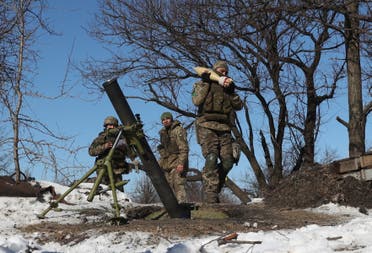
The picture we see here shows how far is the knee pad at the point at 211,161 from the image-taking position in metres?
7.79

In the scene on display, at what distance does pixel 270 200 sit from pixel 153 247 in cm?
522

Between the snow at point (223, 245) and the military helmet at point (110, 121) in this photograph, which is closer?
the snow at point (223, 245)

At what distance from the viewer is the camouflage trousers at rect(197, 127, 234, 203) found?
7.81m

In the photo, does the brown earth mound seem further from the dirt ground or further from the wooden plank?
the wooden plank

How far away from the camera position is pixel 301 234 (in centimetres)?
484

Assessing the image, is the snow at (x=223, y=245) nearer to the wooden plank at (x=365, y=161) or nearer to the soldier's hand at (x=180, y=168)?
the soldier's hand at (x=180, y=168)

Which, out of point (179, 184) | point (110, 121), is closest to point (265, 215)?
point (179, 184)

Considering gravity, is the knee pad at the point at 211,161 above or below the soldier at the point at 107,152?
below

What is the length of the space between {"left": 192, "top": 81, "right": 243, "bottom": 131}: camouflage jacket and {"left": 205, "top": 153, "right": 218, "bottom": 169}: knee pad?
37cm

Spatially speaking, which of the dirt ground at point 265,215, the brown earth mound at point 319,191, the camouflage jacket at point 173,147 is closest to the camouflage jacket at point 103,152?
the camouflage jacket at point 173,147

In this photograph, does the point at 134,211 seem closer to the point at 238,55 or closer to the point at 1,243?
the point at 1,243

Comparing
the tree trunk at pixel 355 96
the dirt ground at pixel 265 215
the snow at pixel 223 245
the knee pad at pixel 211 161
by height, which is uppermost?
the tree trunk at pixel 355 96

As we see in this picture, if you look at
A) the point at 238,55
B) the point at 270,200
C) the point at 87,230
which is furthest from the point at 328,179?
the point at 238,55

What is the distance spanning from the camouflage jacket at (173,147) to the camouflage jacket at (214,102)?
4.16ft
